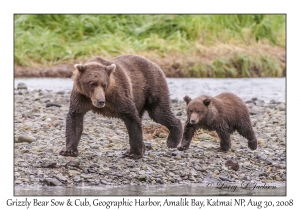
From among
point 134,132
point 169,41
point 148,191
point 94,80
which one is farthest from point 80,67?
point 169,41

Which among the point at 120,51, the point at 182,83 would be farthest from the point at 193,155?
the point at 120,51

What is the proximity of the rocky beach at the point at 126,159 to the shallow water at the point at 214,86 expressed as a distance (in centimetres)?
422

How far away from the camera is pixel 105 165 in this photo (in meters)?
8.92

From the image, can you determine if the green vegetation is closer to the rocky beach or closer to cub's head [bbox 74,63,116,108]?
the rocky beach

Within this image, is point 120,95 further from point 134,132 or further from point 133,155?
point 133,155

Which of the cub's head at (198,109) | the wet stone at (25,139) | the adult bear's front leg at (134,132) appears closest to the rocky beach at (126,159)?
the wet stone at (25,139)

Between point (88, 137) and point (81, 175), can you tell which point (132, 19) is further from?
point (81, 175)

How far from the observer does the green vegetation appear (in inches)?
768

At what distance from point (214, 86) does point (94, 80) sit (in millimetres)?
9402

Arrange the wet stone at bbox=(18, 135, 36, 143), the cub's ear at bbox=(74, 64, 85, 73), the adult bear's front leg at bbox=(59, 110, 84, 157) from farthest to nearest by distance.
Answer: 1. the wet stone at bbox=(18, 135, 36, 143)
2. the adult bear's front leg at bbox=(59, 110, 84, 157)
3. the cub's ear at bbox=(74, 64, 85, 73)

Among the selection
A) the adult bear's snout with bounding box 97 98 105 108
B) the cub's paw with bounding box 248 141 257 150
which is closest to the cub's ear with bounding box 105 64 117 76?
the adult bear's snout with bounding box 97 98 105 108

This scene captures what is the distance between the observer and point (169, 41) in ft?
66.5

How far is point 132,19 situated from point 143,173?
12.1 m

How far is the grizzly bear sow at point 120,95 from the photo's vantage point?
28.7ft
